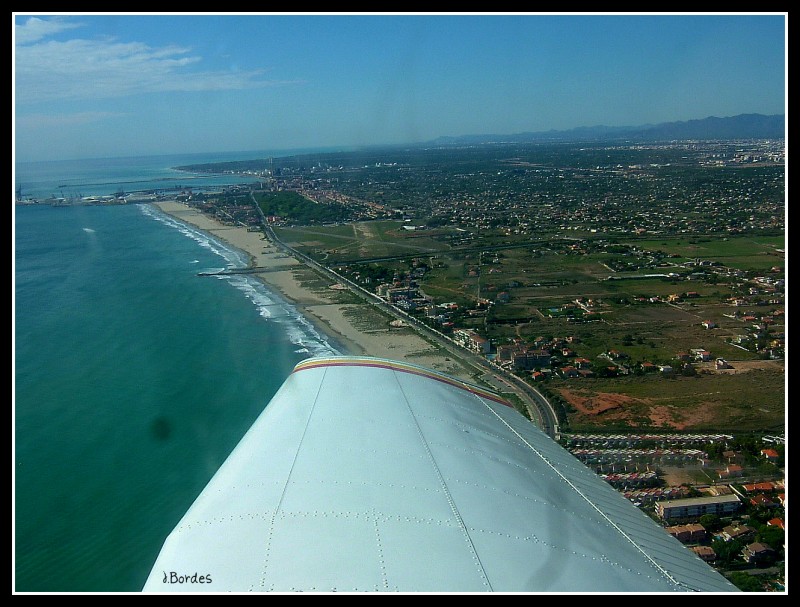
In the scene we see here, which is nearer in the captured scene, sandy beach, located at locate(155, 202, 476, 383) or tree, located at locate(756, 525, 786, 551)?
tree, located at locate(756, 525, 786, 551)

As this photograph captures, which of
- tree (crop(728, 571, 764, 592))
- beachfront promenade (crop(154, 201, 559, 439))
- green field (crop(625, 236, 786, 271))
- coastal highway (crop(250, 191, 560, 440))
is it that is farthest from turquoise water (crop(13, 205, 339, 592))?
green field (crop(625, 236, 786, 271))

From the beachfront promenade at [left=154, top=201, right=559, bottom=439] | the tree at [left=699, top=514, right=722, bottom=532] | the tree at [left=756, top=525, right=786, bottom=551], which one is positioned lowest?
the tree at [left=699, top=514, right=722, bottom=532]

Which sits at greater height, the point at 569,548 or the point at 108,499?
the point at 569,548

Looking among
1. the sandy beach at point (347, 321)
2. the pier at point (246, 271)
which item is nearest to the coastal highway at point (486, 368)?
the sandy beach at point (347, 321)

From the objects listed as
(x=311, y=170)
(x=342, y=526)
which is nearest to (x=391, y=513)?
(x=342, y=526)

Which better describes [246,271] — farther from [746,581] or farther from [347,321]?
[746,581]

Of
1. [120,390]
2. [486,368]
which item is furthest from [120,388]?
[486,368]

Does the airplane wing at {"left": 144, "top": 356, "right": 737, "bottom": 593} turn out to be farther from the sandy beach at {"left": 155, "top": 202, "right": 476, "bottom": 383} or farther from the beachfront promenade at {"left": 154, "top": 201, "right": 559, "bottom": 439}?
the sandy beach at {"left": 155, "top": 202, "right": 476, "bottom": 383}
